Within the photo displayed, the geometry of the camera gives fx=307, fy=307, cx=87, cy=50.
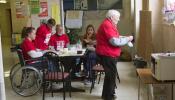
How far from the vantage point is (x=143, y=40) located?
6.32 meters

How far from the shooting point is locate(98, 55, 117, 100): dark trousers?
14.2 feet

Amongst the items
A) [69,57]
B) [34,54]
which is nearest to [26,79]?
[34,54]

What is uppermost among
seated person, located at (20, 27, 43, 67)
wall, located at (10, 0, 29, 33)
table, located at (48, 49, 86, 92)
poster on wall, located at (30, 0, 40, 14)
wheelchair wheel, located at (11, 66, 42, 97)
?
poster on wall, located at (30, 0, 40, 14)

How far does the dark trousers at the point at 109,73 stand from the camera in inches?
170

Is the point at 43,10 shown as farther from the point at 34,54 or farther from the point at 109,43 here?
the point at 109,43

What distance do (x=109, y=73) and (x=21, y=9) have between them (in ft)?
14.3

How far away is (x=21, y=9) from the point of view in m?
7.99

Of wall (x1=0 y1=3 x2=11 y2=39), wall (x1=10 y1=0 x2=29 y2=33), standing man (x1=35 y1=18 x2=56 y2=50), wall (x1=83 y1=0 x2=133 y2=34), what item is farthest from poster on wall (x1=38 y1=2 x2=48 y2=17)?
wall (x1=0 y1=3 x2=11 y2=39)

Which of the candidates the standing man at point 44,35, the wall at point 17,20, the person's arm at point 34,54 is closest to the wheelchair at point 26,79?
the person's arm at point 34,54

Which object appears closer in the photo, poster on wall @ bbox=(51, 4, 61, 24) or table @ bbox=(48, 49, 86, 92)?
table @ bbox=(48, 49, 86, 92)

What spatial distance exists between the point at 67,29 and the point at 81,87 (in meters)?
2.98

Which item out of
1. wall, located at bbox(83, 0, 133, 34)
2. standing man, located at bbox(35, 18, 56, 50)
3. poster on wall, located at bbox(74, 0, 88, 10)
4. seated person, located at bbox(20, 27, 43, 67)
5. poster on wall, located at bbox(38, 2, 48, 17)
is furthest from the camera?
poster on wall, located at bbox(74, 0, 88, 10)

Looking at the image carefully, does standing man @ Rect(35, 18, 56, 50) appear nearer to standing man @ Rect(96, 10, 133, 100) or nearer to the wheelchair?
the wheelchair

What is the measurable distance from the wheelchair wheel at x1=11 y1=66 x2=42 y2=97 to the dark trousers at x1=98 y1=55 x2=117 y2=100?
3.49ft
